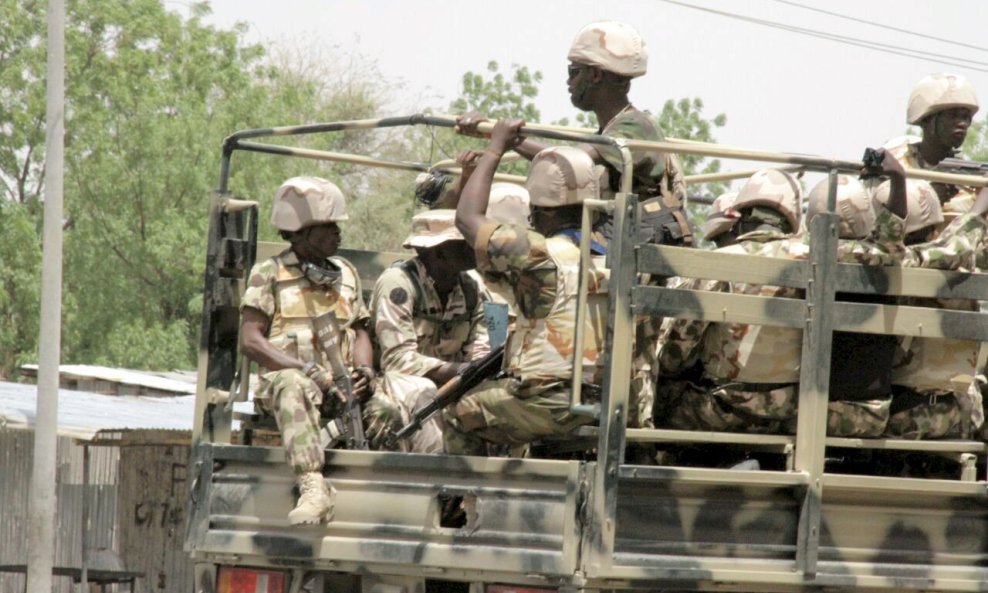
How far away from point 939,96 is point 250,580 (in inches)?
121

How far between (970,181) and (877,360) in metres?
0.65

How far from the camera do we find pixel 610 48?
6.14 metres

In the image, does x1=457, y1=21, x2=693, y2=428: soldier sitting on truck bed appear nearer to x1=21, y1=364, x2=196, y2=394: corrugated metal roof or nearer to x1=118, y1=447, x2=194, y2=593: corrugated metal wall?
x1=118, y1=447, x2=194, y2=593: corrugated metal wall

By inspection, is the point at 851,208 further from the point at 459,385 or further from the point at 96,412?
the point at 96,412

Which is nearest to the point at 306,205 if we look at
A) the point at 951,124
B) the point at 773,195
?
the point at 773,195

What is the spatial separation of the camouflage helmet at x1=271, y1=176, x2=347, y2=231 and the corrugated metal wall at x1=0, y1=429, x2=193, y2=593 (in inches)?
406

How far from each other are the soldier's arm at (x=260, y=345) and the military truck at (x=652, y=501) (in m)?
0.47

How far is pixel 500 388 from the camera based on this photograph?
5.57m

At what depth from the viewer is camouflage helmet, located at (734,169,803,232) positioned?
581 centimetres

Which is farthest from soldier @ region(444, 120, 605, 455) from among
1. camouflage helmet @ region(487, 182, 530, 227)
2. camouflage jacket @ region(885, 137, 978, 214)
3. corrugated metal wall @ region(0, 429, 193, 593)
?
corrugated metal wall @ region(0, 429, 193, 593)

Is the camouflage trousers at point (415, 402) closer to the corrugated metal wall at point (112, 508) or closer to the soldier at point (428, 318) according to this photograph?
the soldier at point (428, 318)

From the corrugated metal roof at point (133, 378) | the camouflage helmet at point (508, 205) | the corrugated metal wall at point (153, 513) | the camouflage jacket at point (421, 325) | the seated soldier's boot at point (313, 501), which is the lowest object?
the corrugated metal wall at point (153, 513)

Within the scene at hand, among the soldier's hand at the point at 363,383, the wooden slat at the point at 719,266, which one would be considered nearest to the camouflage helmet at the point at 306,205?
the soldier's hand at the point at 363,383

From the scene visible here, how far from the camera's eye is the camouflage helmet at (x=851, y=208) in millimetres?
5555
